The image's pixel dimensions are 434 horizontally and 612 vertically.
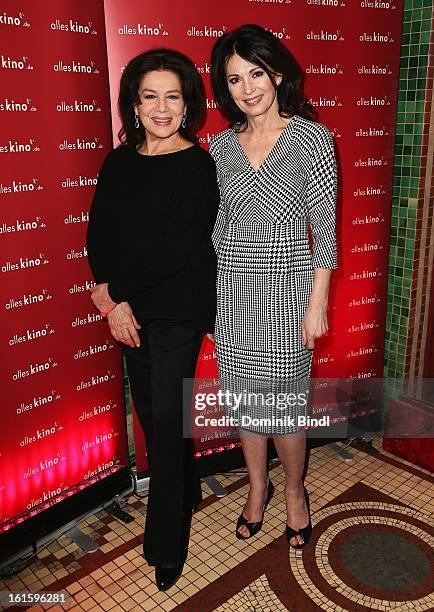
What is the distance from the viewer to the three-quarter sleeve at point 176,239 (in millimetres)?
2072

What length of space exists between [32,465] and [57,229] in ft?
3.20

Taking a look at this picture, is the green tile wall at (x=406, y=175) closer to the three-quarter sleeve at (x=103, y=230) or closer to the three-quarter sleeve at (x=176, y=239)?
the three-quarter sleeve at (x=176, y=239)

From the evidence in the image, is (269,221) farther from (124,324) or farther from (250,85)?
(124,324)

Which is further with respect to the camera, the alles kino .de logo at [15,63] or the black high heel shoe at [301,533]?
the black high heel shoe at [301,533]

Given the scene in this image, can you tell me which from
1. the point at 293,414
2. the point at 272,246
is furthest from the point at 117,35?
the point at 293,414

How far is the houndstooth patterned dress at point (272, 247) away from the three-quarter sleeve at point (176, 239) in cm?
14

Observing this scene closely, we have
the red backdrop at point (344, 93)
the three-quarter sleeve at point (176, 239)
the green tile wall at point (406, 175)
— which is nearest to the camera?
the three-quarter sleeve at point (176, 239)

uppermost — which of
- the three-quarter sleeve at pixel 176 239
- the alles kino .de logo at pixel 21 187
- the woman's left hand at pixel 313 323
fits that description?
the alles kino .de logo at pixel 21 187

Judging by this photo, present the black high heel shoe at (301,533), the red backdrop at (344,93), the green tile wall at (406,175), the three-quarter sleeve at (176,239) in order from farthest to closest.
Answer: the green tile wall at (406,175), the black high heel shoe at (301,533), the red backdrop at (344,93), the three-quarter sleeve at (176,239)

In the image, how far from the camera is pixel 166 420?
2.23 meters

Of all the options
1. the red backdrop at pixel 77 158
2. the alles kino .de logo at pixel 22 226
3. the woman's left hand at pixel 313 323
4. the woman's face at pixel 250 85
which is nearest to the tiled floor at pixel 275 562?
the red backdrop at pixel 77 158

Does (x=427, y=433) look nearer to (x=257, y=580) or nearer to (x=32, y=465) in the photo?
(x=257, y=580)

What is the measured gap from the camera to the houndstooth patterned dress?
7.13ft

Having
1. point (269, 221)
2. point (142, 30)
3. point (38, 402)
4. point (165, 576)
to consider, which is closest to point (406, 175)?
point (269, 221)
